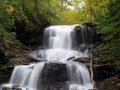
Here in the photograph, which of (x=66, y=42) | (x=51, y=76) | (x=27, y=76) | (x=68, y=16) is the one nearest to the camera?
(x=51, y=76)

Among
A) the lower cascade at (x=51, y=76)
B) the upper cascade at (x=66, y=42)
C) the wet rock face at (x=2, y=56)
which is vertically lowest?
the lower cascade at (x=51, y=76)

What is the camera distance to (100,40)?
77.2 ft

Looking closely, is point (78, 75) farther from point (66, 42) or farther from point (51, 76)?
point (66, 42)

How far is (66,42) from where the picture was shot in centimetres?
2412

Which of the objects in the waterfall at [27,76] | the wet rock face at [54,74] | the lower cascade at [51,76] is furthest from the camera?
the waterfall at [27,76]

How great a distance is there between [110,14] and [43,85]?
563 centimetres

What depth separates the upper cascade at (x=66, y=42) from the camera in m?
21.8

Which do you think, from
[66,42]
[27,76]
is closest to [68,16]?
[66,42]

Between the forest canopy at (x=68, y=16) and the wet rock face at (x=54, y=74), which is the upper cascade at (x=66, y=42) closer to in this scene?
the forest canopy at (x=68, y=16)

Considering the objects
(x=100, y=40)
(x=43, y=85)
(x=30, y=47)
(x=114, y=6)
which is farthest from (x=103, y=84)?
(x=30, y=47)

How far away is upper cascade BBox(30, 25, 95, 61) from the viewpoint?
21844 millimetres

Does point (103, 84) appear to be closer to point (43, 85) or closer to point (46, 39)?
point (43, 85)

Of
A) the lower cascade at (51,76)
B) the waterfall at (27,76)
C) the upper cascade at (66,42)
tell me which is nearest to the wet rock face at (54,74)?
the lower cascade at (51,76)

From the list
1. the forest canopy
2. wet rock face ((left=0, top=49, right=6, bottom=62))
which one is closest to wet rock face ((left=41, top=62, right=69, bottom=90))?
the forest canopy
